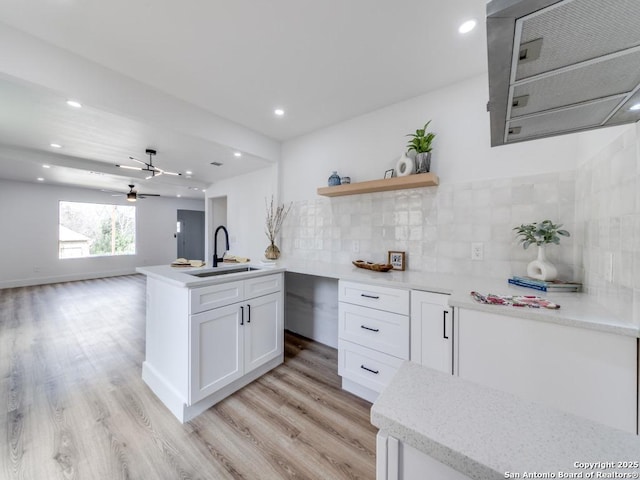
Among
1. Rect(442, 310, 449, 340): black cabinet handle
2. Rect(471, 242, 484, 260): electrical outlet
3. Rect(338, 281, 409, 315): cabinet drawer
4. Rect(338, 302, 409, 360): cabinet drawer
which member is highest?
Rect(471, 242, 484, 260): electrical outlet

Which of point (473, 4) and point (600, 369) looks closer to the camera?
point (600, 369)

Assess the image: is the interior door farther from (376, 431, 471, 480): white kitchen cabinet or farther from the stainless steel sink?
(376, 431, 471, 480): white kitchen cabinet

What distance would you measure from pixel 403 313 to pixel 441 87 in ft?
6.34

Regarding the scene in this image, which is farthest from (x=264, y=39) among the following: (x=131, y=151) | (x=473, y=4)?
(x=131, y=151)

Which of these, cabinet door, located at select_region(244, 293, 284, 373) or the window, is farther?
the window

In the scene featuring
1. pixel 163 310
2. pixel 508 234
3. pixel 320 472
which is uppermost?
pixel 508 234

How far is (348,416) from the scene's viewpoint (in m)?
1.74

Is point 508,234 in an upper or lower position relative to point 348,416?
upper

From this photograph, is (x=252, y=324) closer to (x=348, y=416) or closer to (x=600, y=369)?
(x=348, y=416)

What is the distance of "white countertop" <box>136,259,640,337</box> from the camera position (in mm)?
979

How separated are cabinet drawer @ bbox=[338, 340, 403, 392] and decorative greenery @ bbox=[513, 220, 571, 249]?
1.19m

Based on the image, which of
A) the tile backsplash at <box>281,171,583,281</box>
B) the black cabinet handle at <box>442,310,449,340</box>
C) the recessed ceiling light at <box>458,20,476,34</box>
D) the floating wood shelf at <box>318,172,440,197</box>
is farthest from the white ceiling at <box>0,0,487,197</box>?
the black cabinet handle at <box>442,310,449,340</box>

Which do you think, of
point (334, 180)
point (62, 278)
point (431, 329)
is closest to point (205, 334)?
point (431, 329)

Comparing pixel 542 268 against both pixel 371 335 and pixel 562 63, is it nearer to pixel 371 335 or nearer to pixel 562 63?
pixel 371 335
